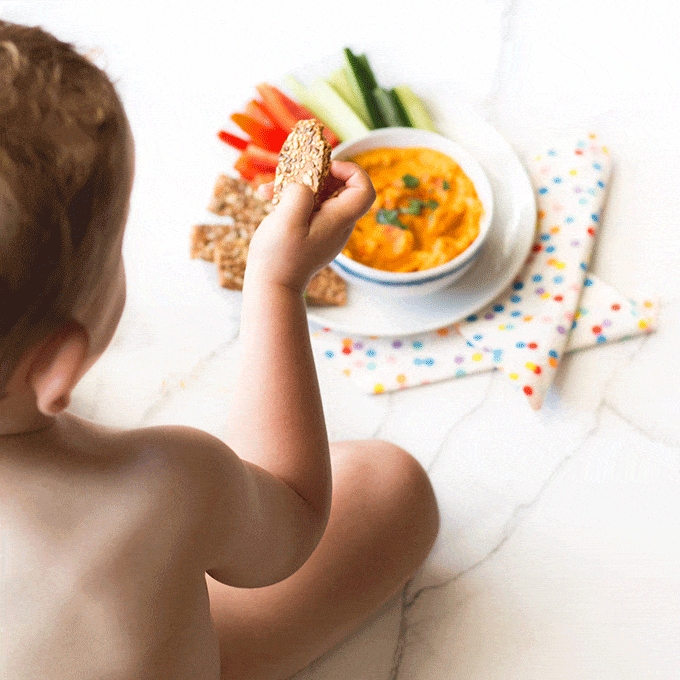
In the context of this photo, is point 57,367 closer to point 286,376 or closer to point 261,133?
point 286,376

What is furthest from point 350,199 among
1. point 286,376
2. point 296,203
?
point 286,376

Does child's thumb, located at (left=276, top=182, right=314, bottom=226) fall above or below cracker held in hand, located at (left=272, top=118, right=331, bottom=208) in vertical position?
below

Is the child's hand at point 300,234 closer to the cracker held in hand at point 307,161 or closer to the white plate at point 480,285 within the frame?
the cracker held in hand at point 307,161

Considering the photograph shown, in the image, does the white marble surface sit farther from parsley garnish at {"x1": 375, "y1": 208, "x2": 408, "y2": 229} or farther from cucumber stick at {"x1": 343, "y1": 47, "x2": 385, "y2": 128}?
parsley garnish at {"x1": 375, "y1": 208, "x2": 408, "y2": 229}

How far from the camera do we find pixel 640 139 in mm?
1227

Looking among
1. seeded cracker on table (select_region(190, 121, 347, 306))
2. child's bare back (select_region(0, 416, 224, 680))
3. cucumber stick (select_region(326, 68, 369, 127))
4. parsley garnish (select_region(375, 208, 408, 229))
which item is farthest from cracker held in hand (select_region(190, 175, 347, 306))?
child's bare back (select_region(0, 416, 224, 680))

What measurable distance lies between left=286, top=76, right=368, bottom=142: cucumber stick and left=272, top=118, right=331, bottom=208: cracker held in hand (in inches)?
15.2

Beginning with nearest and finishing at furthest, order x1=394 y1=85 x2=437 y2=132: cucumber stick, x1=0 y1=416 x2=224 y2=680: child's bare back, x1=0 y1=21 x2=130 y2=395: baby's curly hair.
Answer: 1. x1=0 y1=21 x2=130 y2=395: baby's curly hair
2. x1=0 y1=416 x2=224 y2=680: child's bare back
3. x1=394 y1=85 x2=437 y2=132: cucumber stick

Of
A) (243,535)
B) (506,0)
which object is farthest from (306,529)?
(506,0)

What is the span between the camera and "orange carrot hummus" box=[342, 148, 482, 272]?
3.43 feet

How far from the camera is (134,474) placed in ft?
1.73

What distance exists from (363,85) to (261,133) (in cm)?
18

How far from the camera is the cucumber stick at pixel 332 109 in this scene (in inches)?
47.1

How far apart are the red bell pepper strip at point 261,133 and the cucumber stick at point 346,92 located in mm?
124
